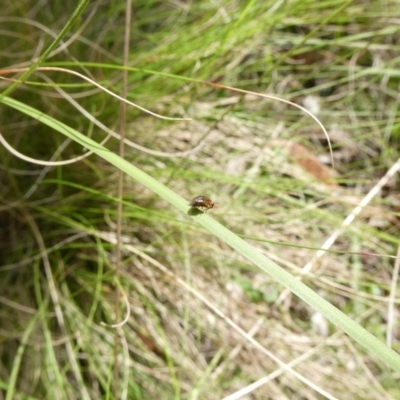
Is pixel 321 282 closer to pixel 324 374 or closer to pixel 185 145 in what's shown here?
pixel 324 374

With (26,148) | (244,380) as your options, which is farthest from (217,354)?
(26,148)

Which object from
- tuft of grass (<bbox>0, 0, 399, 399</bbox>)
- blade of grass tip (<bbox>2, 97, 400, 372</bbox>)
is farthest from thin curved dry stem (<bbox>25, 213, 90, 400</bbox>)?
blade of grass tip (<bbox>2, 97, 400, 372</bbox>)

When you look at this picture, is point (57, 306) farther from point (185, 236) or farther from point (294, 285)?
point (294, 285)

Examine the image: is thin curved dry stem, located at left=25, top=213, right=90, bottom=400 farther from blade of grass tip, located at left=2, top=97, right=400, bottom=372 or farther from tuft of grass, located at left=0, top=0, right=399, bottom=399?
blade of grass tip, located at left=2, top=97, right=400, bottom=372

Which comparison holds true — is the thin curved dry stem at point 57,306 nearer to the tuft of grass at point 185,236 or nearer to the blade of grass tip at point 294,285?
the tuft of grass at point 185,236

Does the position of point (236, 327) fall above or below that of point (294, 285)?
below

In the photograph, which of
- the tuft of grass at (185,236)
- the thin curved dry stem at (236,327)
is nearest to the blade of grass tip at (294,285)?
the thin curved dry stem at (236,327)

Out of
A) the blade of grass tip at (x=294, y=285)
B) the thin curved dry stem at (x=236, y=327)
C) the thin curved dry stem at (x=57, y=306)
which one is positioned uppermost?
the blade of grass tip at (x=294, y=285)

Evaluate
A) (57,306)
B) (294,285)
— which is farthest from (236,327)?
(57,306)

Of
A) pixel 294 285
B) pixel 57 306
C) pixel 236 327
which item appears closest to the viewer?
pixel 294 285

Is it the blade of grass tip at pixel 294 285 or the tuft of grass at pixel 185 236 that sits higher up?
the blade of grass tip at pixel 294 285

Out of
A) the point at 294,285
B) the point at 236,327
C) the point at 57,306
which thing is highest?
the point at 294,285
